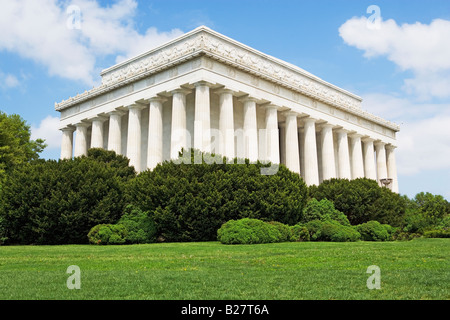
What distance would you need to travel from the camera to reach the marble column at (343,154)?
6656cm

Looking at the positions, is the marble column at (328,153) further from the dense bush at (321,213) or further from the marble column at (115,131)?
the marble column at (115,131)

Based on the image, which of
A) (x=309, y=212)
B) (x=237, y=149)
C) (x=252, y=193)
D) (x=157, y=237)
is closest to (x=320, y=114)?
(x=237, y=149)

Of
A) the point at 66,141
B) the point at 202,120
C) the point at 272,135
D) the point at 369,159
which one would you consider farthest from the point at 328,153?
the point at 66,141

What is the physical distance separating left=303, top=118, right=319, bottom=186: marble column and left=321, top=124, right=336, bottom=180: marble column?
11.4 feet

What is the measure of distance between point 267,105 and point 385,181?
16570 millimetres

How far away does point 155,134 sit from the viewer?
2000 inches

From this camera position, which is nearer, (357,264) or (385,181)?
(357,264)

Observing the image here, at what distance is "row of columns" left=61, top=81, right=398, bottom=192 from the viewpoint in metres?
47.7

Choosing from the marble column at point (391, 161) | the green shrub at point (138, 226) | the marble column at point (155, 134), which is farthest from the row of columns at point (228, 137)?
the green shrub at point (138, 226)

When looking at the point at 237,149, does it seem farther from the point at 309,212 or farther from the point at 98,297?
the point at 98,297

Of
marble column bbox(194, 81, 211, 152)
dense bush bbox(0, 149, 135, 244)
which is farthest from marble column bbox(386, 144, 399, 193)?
dense bush bbox(0, 149, 135, 244)

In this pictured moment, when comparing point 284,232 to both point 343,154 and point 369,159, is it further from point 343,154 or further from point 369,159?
point 369,159

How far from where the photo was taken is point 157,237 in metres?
31.1
